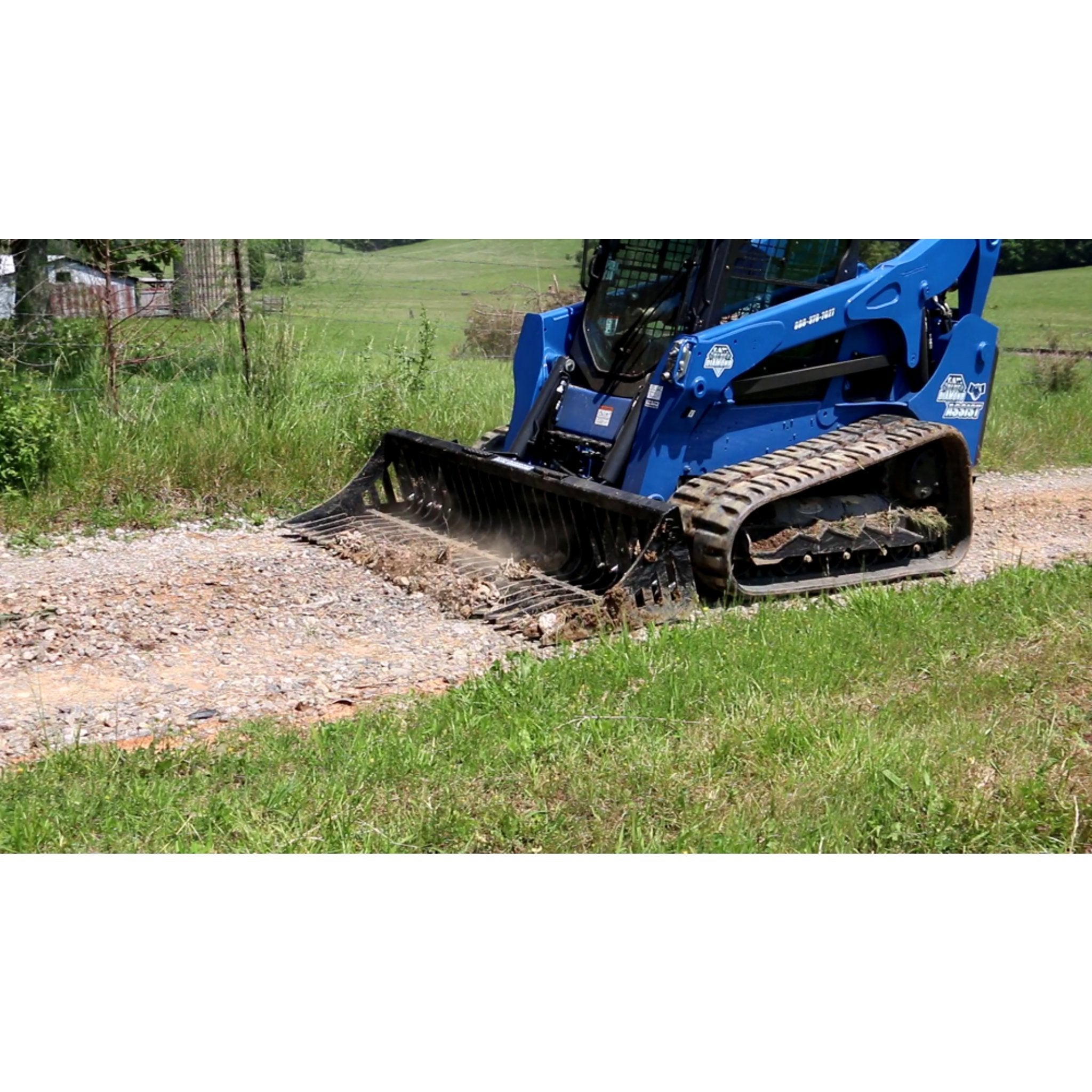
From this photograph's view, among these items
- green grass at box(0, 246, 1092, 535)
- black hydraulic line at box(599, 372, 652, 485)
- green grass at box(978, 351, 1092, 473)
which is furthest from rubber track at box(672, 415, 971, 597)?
green grass at box(978, 351, 1092, 473)

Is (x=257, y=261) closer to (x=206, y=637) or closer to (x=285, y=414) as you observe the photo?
(x=285, y=414)

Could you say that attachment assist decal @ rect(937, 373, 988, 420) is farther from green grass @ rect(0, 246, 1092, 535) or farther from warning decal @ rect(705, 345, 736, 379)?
green grass @ rect(0, 246, 1092, 535)

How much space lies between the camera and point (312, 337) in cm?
1245

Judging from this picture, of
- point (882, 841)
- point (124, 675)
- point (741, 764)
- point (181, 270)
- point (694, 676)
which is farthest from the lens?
point (181, 270)

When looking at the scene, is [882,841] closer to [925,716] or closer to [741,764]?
[741,764]

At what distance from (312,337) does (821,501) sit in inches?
250

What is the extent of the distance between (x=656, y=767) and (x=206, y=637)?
2.99 metres

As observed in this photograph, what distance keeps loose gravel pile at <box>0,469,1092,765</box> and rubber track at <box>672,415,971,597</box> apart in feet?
2.75

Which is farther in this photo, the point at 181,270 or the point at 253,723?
the point at 181,270

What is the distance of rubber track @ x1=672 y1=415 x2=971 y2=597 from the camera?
7.08 metres

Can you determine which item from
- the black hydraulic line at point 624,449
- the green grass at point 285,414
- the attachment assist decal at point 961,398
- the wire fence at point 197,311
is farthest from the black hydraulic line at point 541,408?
the wire fence at point 197,311

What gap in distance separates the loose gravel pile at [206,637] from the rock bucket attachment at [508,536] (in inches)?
9.6

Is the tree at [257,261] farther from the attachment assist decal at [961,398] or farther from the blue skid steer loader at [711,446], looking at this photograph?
the attachment assist decal at [961,398]
